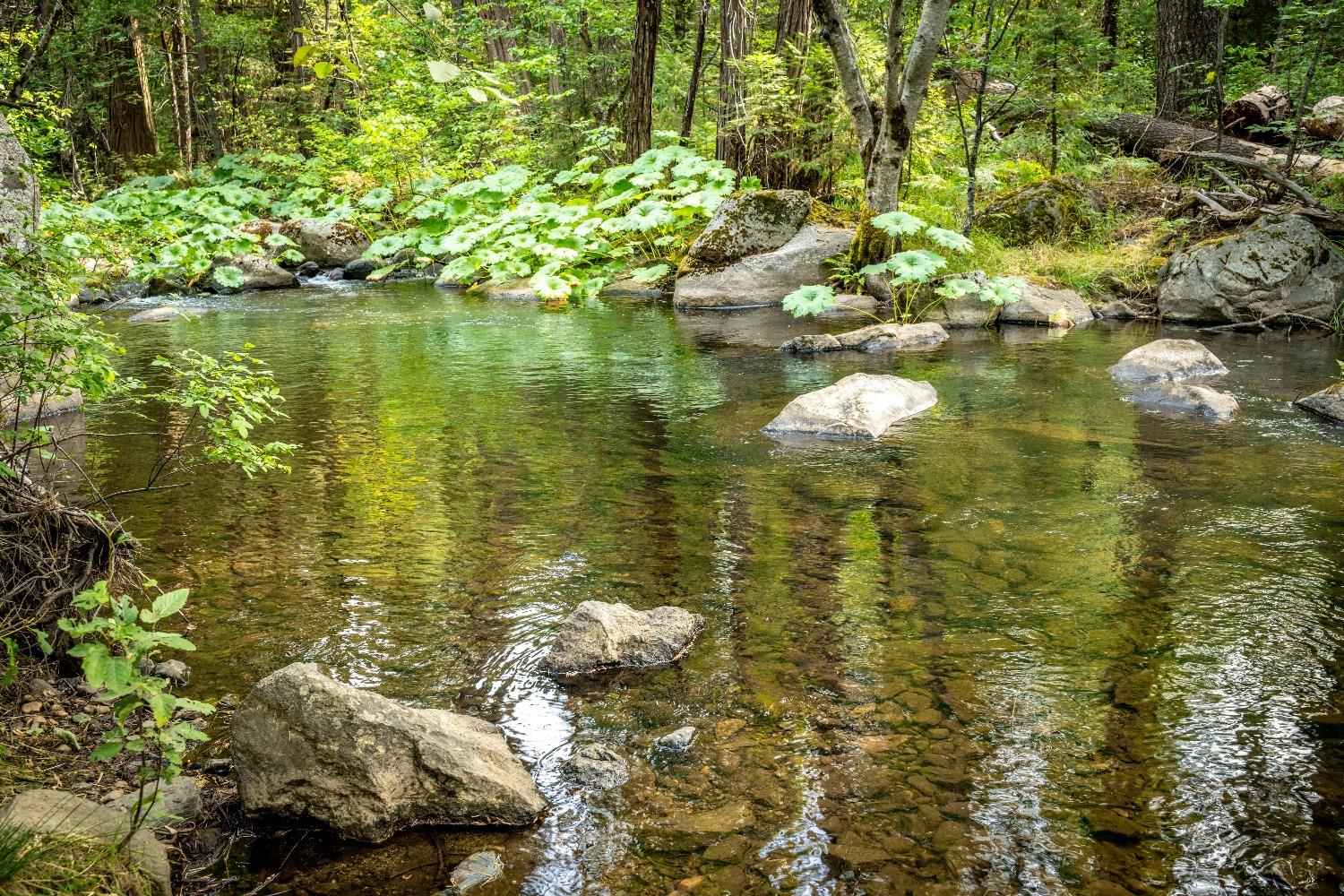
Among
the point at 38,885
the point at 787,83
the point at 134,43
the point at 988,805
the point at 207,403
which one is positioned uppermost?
the point at 134,43

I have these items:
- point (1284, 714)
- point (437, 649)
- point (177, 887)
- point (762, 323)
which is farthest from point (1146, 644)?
point (762, 323)

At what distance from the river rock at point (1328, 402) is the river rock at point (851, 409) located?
279cm

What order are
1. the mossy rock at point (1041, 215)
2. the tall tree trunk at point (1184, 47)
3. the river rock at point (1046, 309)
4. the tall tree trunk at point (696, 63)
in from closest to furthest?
the river rock at point (1046, 309)
the mossy rock at point (1041, 215)
the tall tree trunk at point (696, 63)
the tall tree trunk at point (1184, 47)

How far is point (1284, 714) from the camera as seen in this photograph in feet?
10.9

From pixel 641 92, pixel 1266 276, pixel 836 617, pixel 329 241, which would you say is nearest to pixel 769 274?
pixel 641 92

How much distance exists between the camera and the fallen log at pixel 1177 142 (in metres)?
12.9

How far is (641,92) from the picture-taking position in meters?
15.3

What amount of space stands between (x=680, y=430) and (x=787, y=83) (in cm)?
824

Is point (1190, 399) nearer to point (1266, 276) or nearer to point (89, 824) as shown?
point (1266, 276)

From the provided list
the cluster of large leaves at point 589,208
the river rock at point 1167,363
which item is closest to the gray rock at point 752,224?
the cluster of large leaves at point 589,208

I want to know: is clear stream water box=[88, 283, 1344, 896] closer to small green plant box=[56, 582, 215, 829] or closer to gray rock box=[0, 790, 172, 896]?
gray rock box=[0, 790, 172, 896]

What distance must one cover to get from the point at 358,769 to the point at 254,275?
571 inches

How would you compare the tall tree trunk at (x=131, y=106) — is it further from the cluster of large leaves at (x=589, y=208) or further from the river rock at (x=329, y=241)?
the cluster of large leaves at (x=589, y=208)

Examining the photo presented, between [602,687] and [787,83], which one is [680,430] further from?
[787,83]
